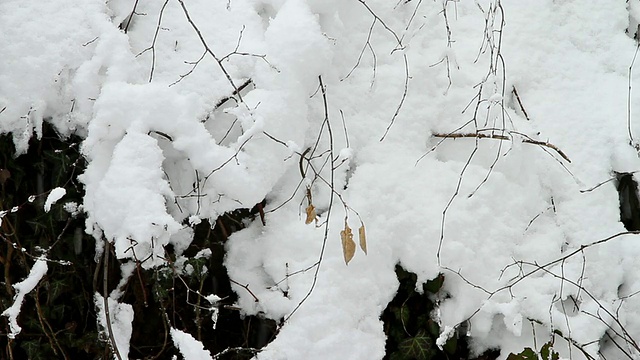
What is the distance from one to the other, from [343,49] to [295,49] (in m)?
0.28

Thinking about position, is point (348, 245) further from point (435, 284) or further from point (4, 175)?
point (4, 175)

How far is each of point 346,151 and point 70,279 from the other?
0.90m

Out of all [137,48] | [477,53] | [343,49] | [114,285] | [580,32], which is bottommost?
[114,285]

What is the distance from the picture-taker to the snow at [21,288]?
146 cm

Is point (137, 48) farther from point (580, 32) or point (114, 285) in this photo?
point (580, 32)

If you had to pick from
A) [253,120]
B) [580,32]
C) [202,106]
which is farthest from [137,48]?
[580,32]

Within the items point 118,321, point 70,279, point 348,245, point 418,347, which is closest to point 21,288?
point 70,279

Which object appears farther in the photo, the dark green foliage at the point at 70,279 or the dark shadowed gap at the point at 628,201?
the dark shadowed gap at the point at 628,201

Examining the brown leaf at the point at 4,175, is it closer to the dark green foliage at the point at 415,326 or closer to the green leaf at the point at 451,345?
the dark green foliage at the point at 415,326

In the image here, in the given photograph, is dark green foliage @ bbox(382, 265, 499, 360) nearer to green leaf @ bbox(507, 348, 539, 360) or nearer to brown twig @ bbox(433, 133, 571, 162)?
green leaf @ bbox(507, 348, 539, 360)

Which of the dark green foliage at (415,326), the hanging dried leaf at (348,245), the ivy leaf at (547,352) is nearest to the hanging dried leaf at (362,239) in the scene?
the hanging dried leaf at (348,245)

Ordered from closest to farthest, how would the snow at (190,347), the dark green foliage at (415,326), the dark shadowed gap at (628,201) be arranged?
the snow at (190,347)
the dark green foliage at (415,326)
the dark shadowed gap at (628,201)

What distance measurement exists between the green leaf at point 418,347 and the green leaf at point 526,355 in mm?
229

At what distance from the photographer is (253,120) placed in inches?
Answer: 56.4
